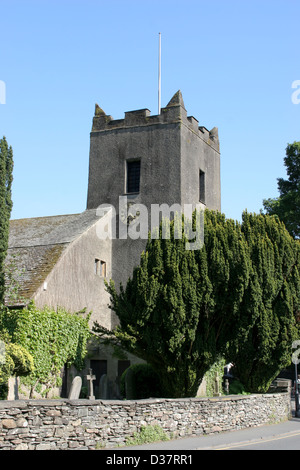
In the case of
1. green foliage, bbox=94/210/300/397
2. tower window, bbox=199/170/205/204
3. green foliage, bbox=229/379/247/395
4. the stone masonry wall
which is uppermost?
tower window, bbox=199/170/205/204

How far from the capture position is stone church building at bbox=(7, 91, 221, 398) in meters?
23.4

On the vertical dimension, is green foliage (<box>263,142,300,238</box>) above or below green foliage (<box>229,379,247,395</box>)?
above

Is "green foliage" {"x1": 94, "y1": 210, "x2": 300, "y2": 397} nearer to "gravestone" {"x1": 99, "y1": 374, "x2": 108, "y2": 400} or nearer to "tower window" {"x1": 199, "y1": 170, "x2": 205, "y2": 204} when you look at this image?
"gravestone" {"x1": 99, "y1": 374, "x2": 108, "y2": 400}

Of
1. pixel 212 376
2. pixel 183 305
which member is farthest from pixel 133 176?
pixel 183 305

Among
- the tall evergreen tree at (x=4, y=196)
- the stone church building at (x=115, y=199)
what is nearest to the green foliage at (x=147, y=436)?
the tall evergreen tree at (x=4, y=196)

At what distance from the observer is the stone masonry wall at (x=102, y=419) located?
10805mm

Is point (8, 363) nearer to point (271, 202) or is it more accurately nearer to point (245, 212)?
point (245, 212)

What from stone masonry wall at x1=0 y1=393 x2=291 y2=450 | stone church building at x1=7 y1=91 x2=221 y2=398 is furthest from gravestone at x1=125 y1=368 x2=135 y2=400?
stone masonry wall at x1=0 y1=393 x2=291 y2=450

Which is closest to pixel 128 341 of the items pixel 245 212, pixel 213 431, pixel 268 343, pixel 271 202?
pixel 213 431

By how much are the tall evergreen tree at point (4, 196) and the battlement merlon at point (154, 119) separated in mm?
11501

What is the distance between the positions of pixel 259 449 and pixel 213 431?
309cm

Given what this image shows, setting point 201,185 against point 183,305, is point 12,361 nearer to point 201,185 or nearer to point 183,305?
point 183,305

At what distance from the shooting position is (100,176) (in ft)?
89.5

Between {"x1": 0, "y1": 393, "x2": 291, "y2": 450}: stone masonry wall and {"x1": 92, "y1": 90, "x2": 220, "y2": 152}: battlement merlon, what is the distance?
14.3 m
